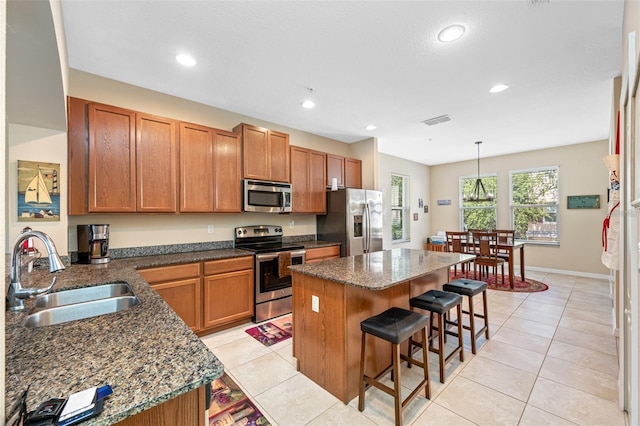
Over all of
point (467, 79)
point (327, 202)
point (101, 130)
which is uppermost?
point (467, 79)

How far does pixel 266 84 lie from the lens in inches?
120

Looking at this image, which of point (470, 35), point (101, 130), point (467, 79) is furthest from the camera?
point (467, 79)

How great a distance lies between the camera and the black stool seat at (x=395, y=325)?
174 centimetres

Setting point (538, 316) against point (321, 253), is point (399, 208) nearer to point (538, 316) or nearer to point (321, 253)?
point (321, 253)

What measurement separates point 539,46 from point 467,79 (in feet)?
2.10

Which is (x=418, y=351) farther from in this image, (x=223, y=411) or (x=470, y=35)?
(x=470, y=35)

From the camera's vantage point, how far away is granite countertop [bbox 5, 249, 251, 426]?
76 centimetres

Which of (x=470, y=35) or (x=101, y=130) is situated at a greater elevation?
(x=470, y=35)

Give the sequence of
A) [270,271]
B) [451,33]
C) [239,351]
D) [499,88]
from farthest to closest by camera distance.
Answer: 1. [270,271]
2. [499,88]
3. [239,351]
4. [451,33]

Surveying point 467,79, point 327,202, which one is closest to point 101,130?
point 327,202

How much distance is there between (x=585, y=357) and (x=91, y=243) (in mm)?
4672

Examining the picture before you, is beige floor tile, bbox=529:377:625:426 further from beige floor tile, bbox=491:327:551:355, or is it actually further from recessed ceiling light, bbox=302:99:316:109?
recessed ceiling light, bbox=302:99:316:109

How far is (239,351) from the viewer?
2.75 m

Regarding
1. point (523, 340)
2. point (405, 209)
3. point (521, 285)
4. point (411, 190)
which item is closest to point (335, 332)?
point (523, 340)
